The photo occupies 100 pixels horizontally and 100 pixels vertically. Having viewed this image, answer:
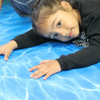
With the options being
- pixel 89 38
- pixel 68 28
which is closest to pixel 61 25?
pixel 68 28

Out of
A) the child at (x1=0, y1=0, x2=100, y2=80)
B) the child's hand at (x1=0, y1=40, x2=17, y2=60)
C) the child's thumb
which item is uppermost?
the child at (x1=0, y1=0, x2=100, y2=80)

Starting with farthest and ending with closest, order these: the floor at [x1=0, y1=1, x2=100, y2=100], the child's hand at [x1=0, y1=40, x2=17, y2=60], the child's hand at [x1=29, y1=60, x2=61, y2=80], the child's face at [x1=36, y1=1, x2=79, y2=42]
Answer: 1. the child's hand at [x1=0, y1=40, x2=17, y2=60]
2. the child's face at [x1=36, y1=1, x2=79, y2=42]
3. the child's hand at [x1=29, y1=60, x2=61, y2=80]
4. the floor at [x1=0, y1=1, x2=100, y2=100]

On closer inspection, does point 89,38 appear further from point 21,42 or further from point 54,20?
point 21,42

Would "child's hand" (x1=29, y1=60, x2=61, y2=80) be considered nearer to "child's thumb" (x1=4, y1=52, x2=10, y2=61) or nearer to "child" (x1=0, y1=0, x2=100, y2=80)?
"child" (x1=0, y1=0, x2=100, y2=80)

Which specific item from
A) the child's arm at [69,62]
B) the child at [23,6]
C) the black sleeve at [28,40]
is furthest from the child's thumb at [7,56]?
the child at [23,6]

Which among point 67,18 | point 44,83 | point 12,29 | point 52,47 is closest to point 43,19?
point 67,18

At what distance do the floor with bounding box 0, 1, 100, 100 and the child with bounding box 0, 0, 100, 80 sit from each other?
0.13 ft

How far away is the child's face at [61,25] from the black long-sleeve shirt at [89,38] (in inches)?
3.3

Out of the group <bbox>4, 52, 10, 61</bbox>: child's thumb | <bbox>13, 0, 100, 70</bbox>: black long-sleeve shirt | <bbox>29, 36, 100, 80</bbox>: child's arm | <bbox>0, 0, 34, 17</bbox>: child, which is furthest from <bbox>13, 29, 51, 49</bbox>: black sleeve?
<bbox>0, 0, 34, 17</bbox>: child

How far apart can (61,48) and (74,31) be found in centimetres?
18

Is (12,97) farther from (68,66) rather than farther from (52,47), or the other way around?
(52,47)

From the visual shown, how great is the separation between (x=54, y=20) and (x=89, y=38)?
270mm

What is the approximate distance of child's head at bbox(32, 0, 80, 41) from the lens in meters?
0.94

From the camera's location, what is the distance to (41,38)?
120 centimetres
